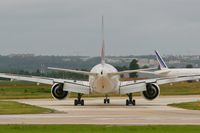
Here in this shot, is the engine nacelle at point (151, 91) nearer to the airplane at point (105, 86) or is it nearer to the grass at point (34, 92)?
the airplane at point (105, 86)

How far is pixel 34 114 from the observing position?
45.8m

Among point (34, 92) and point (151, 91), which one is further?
point (34, 92)

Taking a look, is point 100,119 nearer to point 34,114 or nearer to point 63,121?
point 63,121
